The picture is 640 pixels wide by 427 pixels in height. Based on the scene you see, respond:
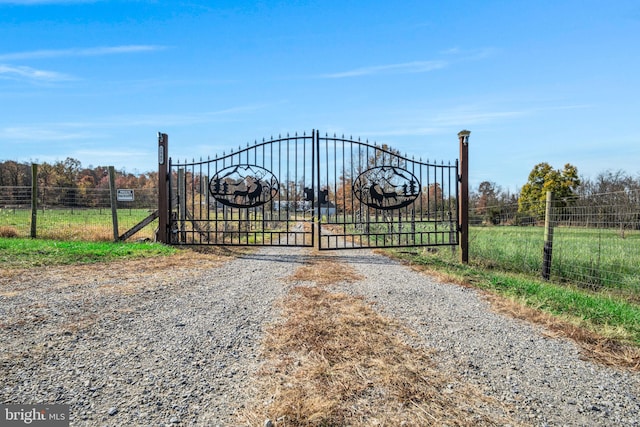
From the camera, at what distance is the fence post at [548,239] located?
23.9ft

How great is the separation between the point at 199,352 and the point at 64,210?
1276 cm

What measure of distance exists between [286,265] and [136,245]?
14.3 feet

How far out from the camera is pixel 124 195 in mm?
11438

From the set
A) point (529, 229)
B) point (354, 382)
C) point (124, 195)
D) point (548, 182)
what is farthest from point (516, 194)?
point (354, 382)

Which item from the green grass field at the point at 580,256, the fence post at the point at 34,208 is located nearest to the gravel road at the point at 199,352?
the green grass field at the point at 580,256

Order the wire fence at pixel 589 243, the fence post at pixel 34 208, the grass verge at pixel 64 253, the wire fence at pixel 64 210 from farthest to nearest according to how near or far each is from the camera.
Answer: the wire fence at pixel 64 210 → the fence post at pixel 34 208 → the grass verge at pixel 64 253 → the wire fence at pixel 589 243

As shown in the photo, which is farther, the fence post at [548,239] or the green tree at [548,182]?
the green tree at [548,182]

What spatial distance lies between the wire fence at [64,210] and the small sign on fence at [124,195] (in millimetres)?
431

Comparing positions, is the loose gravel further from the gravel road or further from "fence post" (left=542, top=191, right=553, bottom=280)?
"fence post" (left=542, top=191, right=553, bottom=280)

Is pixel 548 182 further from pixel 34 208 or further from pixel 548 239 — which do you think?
pixel 34 208

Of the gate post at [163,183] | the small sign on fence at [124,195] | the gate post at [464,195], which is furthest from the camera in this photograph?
the small sign on fence at [124,195]

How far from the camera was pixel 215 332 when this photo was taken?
3646 millimetres

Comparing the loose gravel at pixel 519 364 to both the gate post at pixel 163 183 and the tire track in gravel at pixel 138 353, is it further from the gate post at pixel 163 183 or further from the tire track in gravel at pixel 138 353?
the gate post at pixel 163 183

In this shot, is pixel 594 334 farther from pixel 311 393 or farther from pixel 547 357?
pixel 311 393
